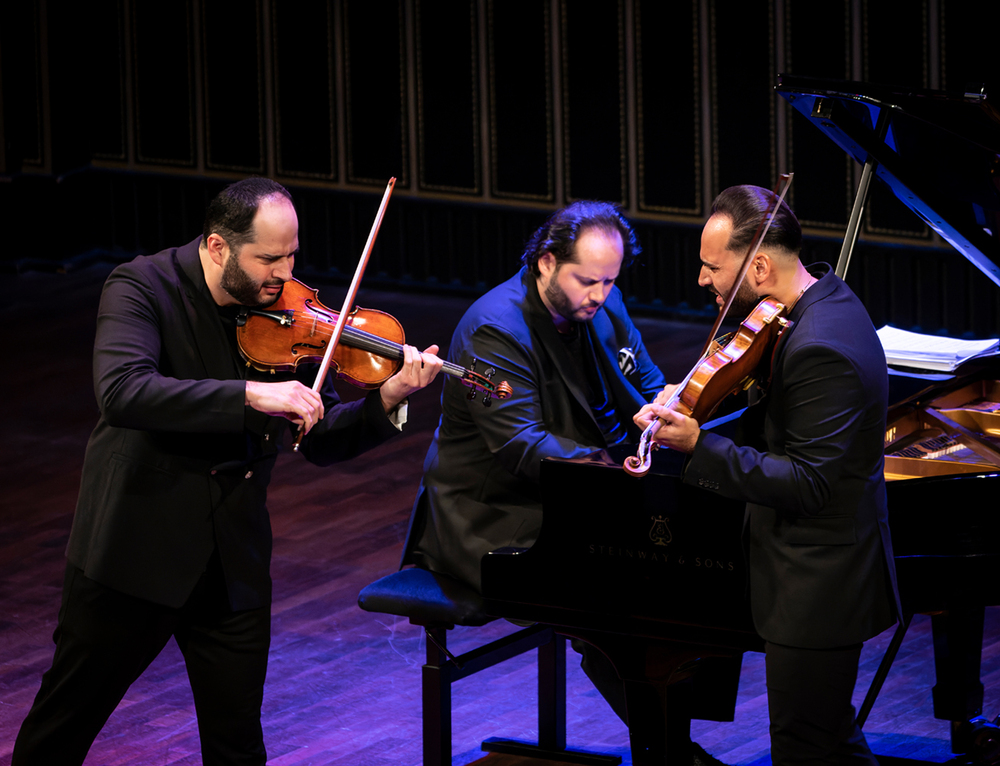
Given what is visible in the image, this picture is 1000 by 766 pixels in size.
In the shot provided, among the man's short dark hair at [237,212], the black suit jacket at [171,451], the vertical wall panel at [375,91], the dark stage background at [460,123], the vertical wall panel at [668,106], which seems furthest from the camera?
the vertical wall panel at [375,91]

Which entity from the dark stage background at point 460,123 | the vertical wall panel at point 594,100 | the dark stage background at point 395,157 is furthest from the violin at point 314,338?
the vertical wall panel at point 594,100

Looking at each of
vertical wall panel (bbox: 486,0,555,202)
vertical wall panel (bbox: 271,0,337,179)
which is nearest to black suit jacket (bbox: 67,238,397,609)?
vertical wall panel (bbox: 486,0,555,202)

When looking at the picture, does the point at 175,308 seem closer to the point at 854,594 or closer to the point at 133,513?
the point at 133,513

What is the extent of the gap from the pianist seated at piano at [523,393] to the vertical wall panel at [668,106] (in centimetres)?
496

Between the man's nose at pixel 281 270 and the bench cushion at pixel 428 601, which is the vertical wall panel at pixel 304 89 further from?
the man's nose at pixel 281 270

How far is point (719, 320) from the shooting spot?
9.12ft

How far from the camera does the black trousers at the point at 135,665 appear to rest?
2.86 meters

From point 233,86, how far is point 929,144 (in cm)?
685

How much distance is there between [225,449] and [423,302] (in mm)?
6301

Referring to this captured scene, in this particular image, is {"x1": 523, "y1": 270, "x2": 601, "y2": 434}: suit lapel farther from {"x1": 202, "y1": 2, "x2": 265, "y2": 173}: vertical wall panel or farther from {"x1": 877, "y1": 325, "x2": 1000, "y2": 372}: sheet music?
{"x1": 202, "y1": 2, "x2": 265, "y2": 173}: vertical wall panel

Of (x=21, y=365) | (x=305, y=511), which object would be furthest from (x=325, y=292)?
(x=305, y=511)

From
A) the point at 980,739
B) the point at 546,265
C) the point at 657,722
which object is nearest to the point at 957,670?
the point at 980,739

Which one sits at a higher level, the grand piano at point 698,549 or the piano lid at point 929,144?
the piano lid at point 929,144

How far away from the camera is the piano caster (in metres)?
3.63
